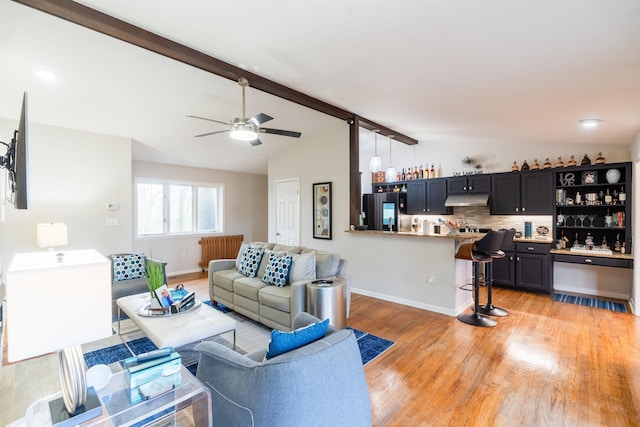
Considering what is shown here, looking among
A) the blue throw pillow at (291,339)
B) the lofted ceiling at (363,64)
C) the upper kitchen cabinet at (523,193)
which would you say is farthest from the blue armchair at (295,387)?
the upper kitchen cabinet at (523,193)

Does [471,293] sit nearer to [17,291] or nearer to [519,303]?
[519,303]

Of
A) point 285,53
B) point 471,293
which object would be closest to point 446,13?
point 285,53

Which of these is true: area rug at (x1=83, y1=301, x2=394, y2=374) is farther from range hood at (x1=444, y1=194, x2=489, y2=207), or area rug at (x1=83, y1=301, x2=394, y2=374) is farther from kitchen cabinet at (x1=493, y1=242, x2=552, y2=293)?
range hood at (x1=444, y1=194, x2=489, y2=207)

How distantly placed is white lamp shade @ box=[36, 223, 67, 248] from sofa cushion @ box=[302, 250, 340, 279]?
327 cm

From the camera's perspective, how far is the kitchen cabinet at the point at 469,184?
18.7 feet

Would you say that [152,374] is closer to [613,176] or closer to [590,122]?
[590,122]

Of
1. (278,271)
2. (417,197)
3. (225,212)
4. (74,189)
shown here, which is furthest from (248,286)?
(417,197)

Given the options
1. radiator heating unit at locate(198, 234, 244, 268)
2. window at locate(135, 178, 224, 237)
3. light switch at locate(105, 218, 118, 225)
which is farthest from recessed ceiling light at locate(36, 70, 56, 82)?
radiator heating unit at locate(198, 234, 244, 268)

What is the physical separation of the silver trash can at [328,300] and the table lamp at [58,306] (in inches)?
85.6

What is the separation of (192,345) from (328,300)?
1464 mm

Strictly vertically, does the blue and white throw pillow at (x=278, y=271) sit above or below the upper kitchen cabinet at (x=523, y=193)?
below

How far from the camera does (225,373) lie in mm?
1599

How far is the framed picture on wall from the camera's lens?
222 inches

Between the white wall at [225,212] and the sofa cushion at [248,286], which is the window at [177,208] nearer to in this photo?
the white wall at [225,212]
